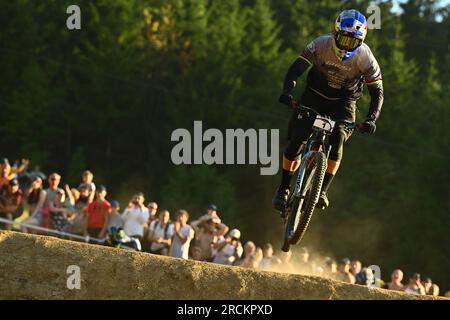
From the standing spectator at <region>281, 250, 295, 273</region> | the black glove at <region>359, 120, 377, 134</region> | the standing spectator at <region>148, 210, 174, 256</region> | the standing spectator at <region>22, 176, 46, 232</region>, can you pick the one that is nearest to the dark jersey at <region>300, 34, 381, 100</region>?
the black glove at <region>359, 120, 377, 134</region>

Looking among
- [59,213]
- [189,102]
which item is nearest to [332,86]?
[59,213]

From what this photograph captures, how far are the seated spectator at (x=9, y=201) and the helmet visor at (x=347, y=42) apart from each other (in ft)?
23.1

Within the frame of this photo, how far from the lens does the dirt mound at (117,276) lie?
9.23 metres

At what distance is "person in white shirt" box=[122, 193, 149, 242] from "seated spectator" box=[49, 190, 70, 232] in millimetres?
936

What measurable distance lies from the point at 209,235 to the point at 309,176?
5849 mm

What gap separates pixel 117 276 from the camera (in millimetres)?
9398

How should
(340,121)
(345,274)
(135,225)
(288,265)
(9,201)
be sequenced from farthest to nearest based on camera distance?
(288,265) < (345,274) < (135,225) < (9,201) < (340,121)

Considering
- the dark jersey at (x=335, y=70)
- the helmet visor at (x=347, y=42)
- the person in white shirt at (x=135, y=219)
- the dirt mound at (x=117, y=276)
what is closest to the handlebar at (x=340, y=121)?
the dark jersey at (x=335, y=70)

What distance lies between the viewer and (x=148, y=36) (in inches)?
2308

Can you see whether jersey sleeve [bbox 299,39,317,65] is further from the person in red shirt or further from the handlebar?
the person in red shirt

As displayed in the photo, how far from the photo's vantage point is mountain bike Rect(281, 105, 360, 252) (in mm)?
10336

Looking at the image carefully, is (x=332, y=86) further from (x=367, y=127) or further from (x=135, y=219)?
(x=135, y=219)

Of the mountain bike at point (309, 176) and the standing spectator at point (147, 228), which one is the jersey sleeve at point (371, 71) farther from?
the standing spectator at point (147, 228)
